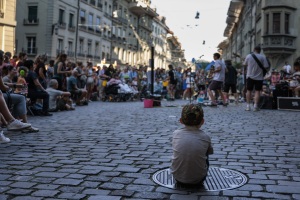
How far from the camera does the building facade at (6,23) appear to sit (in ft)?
99.6

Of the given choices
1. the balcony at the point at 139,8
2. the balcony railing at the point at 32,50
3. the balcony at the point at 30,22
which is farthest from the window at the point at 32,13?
the balcony at the point at 139,8

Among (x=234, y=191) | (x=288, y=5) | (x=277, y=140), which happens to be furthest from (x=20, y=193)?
(x=288, y=5)

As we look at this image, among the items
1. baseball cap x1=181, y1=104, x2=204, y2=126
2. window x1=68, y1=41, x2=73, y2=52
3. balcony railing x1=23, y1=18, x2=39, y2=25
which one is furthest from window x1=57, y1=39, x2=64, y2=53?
baseball cap x1=181, y1=104, x2=204, y2=126

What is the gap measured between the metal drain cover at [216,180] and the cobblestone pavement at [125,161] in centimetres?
9

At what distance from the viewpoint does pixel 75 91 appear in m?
15.0

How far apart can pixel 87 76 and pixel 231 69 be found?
634 centimetres

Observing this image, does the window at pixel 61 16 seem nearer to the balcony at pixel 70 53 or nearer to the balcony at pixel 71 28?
the balcony at pixel 71 28

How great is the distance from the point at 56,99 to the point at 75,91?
2.81m

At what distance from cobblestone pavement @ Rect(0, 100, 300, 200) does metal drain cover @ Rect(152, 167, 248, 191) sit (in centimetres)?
9

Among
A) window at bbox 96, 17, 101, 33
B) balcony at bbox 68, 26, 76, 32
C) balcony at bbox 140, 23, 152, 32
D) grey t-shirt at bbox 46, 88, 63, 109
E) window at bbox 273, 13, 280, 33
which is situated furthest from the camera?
balcony at bbox 140, 23, 152, 32

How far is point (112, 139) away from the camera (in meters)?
6.58

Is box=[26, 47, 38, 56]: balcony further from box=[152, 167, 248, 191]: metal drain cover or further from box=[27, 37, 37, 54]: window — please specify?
box=[152, 167, 248, 191]: metal drain cover

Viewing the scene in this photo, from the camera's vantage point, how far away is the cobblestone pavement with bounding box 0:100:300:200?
3.53 m

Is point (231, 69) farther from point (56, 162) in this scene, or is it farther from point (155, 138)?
point (56, 162)
